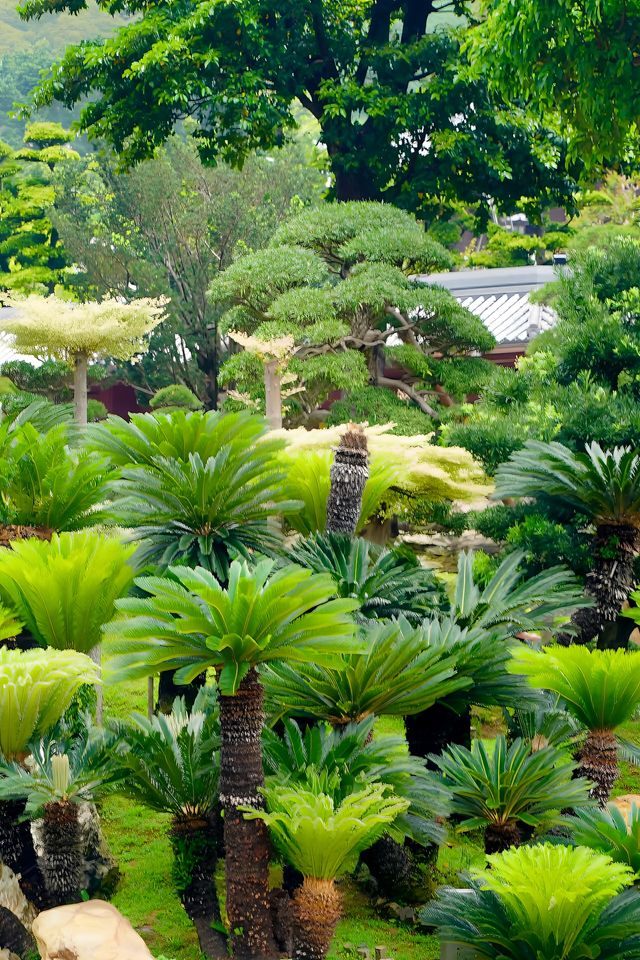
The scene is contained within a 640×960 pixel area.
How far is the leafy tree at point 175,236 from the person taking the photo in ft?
90.6

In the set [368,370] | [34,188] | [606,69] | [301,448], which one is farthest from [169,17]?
[34,188]

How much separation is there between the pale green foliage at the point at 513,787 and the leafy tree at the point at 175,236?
65.2 feet

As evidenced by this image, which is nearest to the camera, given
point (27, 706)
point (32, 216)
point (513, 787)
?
point (27, 706)

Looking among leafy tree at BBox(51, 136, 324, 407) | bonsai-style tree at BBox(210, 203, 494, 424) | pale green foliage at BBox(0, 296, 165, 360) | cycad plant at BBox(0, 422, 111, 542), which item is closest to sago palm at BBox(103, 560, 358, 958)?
cycad plant at BBox(0, 422, 111, 542)

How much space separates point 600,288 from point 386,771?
6230 millimetres

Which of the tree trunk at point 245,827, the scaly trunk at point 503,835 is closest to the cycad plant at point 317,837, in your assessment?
the tree trunk at point 245,827

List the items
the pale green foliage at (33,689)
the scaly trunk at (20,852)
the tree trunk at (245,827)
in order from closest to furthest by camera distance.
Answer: the tree trunk at (245,827) < the pale green foliage at (33,689) < the scaly trunk at (20,852)

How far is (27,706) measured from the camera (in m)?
8.21

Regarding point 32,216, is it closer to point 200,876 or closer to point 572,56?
point 572,56

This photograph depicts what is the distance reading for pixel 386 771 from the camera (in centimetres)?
793

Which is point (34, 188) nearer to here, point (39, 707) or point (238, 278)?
point (238, 278)

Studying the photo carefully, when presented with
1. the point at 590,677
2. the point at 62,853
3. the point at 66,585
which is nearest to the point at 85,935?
the point at 62,853

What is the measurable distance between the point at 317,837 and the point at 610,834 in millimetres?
1951

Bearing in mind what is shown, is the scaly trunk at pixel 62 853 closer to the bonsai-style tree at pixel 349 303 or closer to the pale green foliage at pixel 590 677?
the pale green foliage at pixel 590 677
